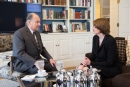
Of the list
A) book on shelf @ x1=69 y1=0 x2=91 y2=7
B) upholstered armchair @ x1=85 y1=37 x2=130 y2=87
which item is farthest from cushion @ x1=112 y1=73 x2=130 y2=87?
book on shelf @ x1=69 y1=0 x2=91 y2=7

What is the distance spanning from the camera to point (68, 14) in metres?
5.24

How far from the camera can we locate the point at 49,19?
199 inches

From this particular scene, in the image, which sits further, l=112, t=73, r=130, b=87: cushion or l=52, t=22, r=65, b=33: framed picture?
l=52, t=22, r=65, b=33: framed picture

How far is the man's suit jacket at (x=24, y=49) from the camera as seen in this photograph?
267cm

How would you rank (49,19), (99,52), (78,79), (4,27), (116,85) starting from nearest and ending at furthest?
1. (78,79)
2. (116,85)
3. (99,52)
4. (4,27)
5. (49,19)

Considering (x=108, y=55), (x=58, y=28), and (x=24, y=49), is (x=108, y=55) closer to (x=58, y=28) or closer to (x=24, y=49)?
(x=24, y=49)

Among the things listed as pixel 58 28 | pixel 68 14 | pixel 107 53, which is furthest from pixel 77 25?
pixel 107 53

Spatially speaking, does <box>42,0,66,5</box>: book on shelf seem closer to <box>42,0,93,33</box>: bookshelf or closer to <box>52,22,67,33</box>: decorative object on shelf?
<box>42,0,93,33</box>: bookshelf

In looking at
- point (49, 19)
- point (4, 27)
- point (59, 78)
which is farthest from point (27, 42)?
point (49, 19)

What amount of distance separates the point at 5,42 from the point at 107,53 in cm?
228

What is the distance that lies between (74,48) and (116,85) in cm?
309

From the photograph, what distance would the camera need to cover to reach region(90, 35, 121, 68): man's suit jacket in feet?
8.21

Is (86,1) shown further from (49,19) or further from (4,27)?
(4,27)

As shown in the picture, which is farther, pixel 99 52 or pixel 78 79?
pixel 99 52
